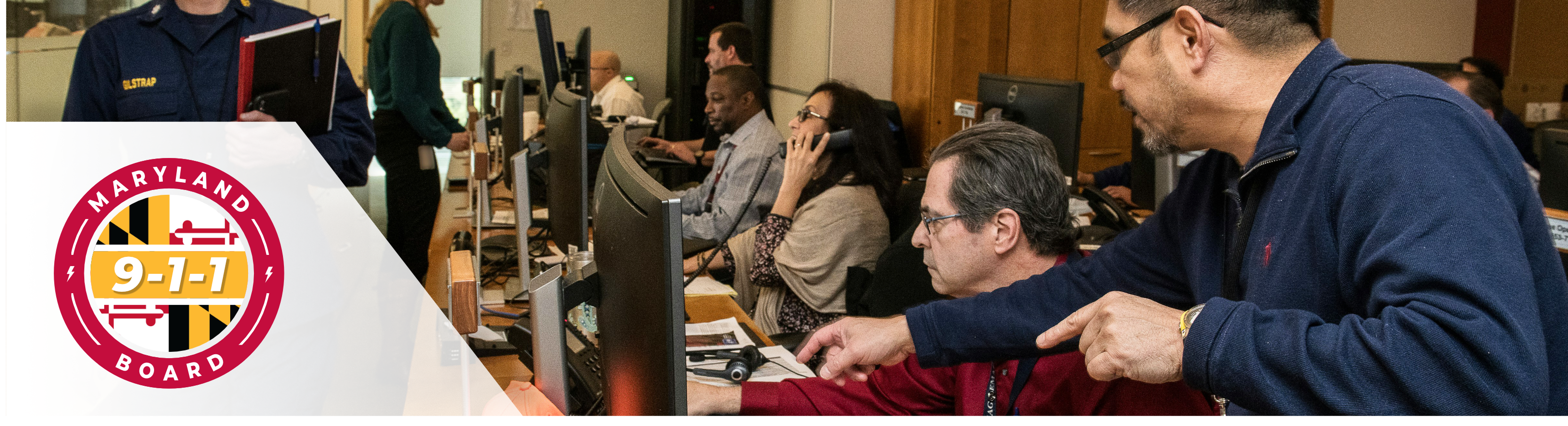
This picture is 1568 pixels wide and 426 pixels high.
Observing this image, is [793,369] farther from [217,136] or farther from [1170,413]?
[217,136]

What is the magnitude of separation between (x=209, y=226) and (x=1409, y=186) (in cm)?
184

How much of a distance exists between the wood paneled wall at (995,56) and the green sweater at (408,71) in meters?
2.13

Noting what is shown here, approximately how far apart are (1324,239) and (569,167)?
4.29 ft

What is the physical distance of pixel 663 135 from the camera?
301 inches

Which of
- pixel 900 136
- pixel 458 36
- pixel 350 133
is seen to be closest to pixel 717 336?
pixel 350 133

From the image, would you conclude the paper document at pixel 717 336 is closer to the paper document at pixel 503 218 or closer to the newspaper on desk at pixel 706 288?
the newspaper on desk at pixel 706 288

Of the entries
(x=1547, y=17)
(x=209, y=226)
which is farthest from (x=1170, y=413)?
(x=1547, y=17)

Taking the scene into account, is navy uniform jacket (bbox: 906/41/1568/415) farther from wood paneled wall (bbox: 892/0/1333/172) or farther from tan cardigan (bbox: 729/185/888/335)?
wood paneled wall (bbox: 892/0/1333/172)

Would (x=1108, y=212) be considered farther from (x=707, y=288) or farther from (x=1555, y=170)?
(x=707, y=288)

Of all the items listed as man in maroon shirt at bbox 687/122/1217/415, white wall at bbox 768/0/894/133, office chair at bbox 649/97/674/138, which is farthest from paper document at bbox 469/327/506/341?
office chair at bbox 649/97/674/138

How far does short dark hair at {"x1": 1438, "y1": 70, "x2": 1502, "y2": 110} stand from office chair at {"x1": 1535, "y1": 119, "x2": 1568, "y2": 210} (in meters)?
1.46

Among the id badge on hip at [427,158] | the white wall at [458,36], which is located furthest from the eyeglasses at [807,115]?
the white wall at [458,36]

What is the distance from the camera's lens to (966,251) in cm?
162

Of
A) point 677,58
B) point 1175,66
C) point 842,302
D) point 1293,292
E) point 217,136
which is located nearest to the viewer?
point 1293,292
